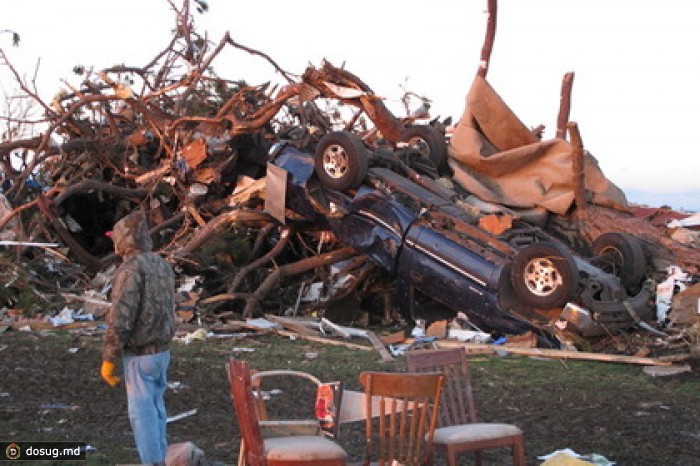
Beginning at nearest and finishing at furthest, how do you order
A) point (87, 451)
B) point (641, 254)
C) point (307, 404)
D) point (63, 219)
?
point (87, 451) → point (307, 404) → point (641, 254) → point (63, 219)

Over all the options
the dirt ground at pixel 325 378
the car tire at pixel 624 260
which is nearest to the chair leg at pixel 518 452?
the dirt ground at pixel 325 378

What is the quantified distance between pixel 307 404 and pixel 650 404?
296cm

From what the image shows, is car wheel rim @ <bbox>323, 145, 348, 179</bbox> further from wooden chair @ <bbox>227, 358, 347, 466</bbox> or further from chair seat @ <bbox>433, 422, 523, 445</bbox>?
wooden chair @ <bbox>227, 358, 347, 466</bbox>

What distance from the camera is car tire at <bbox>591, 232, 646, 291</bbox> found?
1153cm

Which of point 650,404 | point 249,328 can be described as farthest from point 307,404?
point 249,328

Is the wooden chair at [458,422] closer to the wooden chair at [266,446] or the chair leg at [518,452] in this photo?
the chair leg at [518,452]

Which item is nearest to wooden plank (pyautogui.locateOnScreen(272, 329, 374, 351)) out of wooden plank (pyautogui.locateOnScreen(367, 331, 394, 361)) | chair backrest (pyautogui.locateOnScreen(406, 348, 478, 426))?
wooden plank (pyautogui.locateOnScreen(367, 331, 394, 361))

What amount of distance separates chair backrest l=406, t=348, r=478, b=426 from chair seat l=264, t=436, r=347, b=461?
110cm

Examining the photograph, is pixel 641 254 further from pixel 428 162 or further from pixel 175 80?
pixel 175 80

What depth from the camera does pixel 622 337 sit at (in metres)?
10.6

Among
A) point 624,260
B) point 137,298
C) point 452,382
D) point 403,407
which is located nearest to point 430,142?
point 624,260

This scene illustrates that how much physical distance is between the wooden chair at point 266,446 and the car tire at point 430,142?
924 centimetres

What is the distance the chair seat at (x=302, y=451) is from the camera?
429 cm

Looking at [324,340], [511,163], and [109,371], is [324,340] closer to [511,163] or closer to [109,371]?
[511,163]
